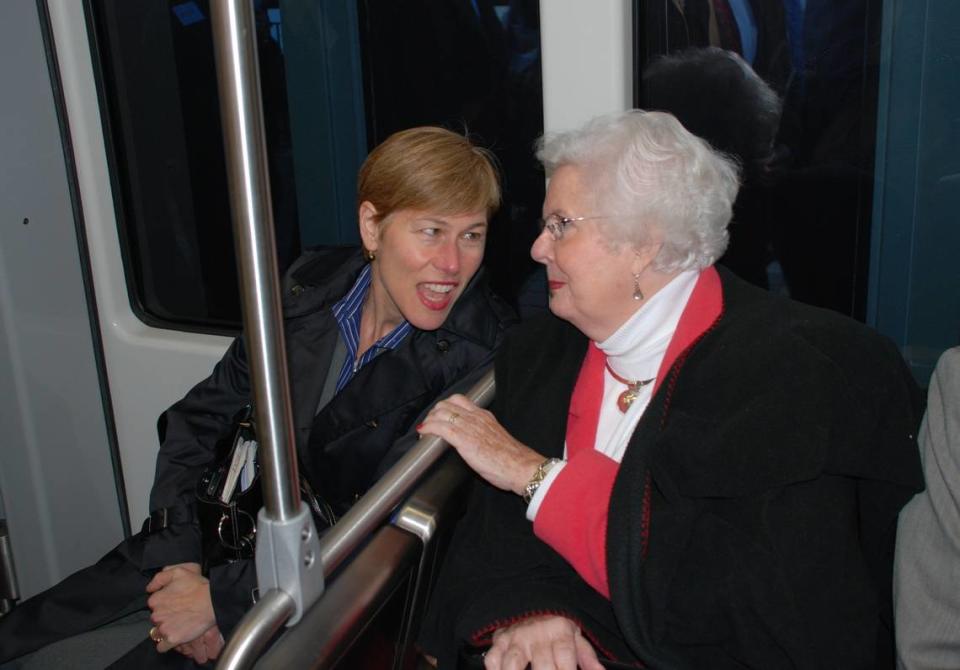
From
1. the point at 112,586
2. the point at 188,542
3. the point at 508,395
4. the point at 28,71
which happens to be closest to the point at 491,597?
the point at 508,395

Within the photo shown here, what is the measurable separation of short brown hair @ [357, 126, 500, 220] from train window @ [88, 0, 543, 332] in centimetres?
16

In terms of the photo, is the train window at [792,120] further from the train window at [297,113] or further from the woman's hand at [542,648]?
the woman's hand at [542,648]

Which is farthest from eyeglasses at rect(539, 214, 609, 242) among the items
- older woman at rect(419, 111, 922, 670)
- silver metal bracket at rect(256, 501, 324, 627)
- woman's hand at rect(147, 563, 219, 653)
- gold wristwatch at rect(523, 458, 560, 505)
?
woman's hand at rect(147, 563, 219, 653)

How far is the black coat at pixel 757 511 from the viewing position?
1.23 meters

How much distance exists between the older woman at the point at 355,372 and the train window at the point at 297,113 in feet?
0.59

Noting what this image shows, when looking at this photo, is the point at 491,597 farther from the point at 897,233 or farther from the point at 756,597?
the point at 897,233

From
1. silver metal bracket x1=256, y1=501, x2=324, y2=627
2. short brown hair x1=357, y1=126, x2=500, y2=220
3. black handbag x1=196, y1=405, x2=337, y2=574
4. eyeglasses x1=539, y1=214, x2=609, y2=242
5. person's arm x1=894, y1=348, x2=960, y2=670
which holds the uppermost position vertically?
short brown hair x1=357, y1=126, x2=500, y2=220

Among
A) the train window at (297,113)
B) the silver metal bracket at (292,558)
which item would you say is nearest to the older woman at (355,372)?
the train window at (297,113)

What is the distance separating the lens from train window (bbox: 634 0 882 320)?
161 cm

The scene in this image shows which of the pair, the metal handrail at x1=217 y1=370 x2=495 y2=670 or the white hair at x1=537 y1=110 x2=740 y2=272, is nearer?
the metal handrail at x1=217 y1=370 x2=495 y2=670

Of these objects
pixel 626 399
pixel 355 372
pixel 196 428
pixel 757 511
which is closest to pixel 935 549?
pixel 757 511

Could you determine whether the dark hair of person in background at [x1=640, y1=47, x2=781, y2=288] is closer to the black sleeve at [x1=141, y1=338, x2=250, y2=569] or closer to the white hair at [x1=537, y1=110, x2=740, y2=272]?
the white hair at [x1=537, y1=110, x2=740, y2=272]

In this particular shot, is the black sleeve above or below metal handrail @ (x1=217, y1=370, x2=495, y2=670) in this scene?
below

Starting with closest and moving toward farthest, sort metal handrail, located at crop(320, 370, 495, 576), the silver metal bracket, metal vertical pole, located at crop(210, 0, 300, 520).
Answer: metal vertical pole, located at crop(210, 0, 300, 520), the silver metal bracket, metal handrail, located at crop(320, 370, 495, 576)
